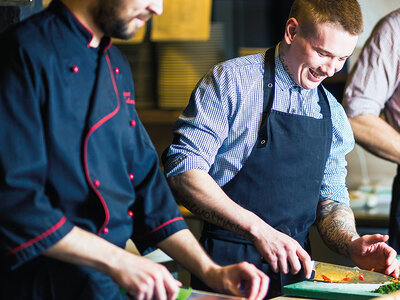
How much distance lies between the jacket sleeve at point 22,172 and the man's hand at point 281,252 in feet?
2.31

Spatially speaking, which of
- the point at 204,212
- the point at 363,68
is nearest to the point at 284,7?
the point at 363,68

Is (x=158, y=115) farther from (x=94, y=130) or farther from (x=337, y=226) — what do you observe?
(x=94, y=130)

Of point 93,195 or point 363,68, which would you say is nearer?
point 93,195

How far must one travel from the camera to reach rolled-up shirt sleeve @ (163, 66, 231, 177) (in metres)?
1.83

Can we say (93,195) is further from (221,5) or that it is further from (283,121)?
(221,5)

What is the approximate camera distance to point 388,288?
5.51 ft

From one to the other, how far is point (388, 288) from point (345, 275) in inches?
6.0

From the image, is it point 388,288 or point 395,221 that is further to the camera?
point 395,221

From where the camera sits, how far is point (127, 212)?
1354 mm

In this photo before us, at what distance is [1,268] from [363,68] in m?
1.70

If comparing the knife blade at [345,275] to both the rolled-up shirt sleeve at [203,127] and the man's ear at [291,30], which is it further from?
the man's ear at [291,30]

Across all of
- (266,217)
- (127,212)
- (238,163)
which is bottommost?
(266,217)

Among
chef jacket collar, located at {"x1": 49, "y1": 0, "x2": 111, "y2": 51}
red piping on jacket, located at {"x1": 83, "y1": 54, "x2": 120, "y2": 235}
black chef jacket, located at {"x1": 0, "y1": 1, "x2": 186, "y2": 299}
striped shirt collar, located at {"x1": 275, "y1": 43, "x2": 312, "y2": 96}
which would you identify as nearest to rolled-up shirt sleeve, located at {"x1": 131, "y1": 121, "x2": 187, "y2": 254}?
black chef jacket, located at {"x1": 0, "y1": 1, "x2": 186, "y2": 299}

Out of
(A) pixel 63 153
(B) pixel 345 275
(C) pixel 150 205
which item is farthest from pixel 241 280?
(B) pixel 345 275
